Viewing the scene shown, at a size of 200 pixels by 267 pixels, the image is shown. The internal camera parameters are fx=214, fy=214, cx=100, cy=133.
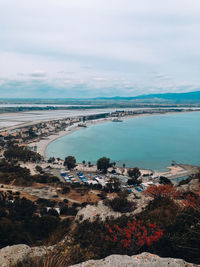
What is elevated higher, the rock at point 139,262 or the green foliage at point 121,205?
the rock at point 139,262

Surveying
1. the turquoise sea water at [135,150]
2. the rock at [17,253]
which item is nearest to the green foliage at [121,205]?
the rock at [17,253]

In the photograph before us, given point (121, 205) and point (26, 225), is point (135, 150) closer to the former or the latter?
point (121, 205)

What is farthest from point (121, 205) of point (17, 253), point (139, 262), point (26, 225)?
point (139, 262)

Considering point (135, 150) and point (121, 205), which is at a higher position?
point (121, 205)

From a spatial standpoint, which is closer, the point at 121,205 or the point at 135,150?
the point at 121,205

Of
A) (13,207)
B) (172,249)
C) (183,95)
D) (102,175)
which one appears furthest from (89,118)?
(183,95)

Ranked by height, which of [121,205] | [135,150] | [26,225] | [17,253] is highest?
[17,253]

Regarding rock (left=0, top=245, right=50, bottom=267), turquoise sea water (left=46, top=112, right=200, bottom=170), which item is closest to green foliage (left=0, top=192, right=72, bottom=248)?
rock (left=0, top=245, right=50, bottom=267)

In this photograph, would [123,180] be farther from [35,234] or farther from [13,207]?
[35,234]

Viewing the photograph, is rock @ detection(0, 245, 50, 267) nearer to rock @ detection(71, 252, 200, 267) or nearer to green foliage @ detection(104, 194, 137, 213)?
rock @ detection(71, 252, 200, 267)

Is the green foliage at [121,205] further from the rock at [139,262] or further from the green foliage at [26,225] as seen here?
the rock at [139,262]

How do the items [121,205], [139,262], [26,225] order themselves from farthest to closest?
[121,205] < [26,225] < [139,262]
